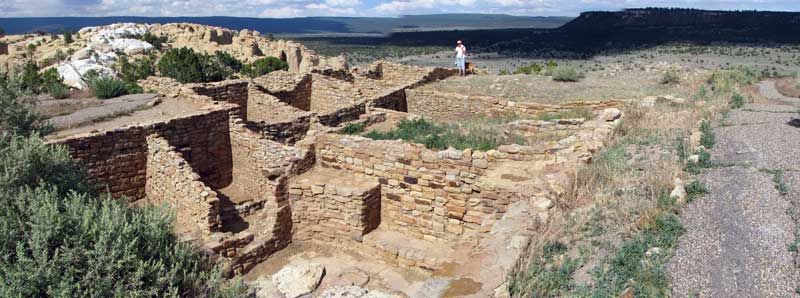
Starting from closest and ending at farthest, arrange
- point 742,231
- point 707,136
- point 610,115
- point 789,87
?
point 742,231
point 707,136
point 610,115
point 789,87

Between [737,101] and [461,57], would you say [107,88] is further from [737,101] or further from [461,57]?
[737,101]

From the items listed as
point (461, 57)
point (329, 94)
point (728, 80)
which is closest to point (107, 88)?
point (329, 94)

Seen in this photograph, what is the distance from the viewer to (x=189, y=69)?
25688mm

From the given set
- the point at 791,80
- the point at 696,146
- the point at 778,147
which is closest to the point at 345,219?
the point at 696,146

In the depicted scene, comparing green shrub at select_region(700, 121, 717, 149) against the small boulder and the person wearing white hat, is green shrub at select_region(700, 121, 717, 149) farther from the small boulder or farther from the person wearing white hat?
the person wearing white hat

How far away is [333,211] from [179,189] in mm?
2991

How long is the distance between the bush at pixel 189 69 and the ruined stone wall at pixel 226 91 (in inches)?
406

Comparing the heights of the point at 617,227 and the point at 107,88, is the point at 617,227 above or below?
below

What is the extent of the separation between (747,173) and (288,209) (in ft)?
20.4

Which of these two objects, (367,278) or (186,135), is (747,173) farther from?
(186,135)

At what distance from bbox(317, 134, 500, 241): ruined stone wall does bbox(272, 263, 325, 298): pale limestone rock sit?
5.32 feet

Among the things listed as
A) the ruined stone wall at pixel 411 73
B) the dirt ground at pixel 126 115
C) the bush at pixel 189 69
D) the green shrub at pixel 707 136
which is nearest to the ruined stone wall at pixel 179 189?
the dirt ground at pixel 126 115

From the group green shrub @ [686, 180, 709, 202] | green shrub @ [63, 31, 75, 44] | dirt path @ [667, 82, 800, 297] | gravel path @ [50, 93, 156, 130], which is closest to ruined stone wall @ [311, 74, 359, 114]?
gravel path @ [50, 93, 156, 130]

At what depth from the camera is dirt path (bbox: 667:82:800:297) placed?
4262mm
